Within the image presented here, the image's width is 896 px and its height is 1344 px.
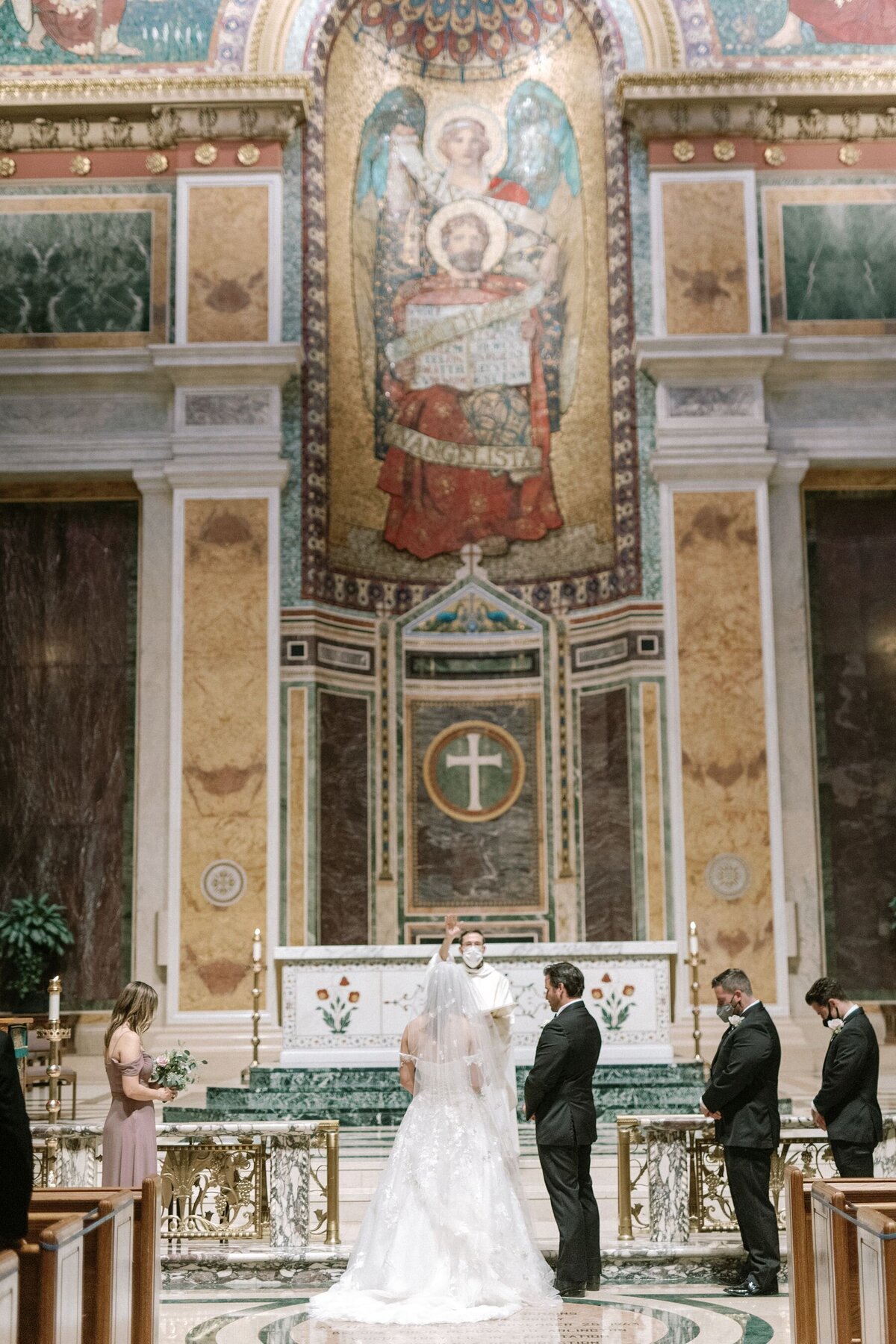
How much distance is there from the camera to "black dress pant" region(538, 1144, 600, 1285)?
7.42 metres

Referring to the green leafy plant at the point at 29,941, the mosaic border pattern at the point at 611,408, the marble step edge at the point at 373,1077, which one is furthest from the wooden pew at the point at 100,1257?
the mosaic border pattern at the point at 611,408

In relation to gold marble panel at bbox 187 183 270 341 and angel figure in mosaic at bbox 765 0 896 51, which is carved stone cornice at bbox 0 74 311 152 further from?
angel figure in mosaic at bbox 765 0 896 51

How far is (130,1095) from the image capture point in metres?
7.18

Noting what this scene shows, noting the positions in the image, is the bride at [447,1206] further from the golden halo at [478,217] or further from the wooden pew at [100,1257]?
the golden halo at [478,217]

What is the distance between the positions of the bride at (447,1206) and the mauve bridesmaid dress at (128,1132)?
101 centimetres

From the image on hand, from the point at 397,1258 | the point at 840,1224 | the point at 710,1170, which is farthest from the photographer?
the point at 710,1170

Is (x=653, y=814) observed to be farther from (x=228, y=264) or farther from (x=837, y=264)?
(x=228, y=264)

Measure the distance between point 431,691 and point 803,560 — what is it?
161 inches

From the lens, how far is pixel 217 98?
1650cm

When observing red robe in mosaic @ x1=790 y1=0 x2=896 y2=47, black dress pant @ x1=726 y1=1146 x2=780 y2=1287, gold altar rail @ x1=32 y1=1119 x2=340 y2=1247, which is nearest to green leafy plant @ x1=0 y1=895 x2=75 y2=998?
gold altar rail @ x1=32 y1=1119 x2=340 y2=1247

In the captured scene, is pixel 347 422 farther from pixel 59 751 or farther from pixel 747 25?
pixel 747 25

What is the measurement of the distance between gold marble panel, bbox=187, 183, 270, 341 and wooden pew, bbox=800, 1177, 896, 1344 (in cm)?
1230

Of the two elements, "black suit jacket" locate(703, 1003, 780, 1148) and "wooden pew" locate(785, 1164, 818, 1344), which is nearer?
"wooden pew" locate(785, 1164, 818, 1344)

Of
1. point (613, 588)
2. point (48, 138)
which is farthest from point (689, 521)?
point (48, 138)
